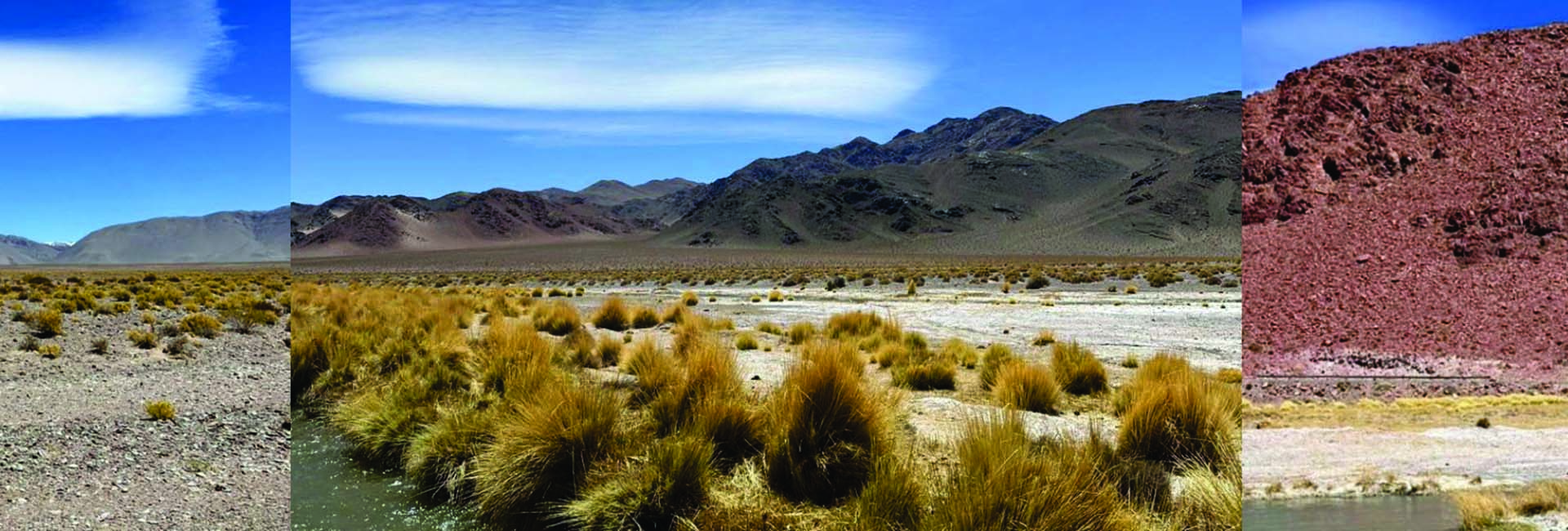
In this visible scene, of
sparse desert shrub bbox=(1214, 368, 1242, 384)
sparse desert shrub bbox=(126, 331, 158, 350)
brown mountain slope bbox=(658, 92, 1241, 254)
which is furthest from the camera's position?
brown mountain slope bbox=(658, 92, 1241, 254)

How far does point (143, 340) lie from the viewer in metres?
14.2

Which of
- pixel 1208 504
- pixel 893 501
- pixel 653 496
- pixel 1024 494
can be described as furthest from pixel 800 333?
pixel 1024 494

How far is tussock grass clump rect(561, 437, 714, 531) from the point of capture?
446 centimetres

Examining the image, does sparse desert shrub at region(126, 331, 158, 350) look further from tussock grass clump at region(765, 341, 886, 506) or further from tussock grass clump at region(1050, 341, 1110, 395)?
tussock grass clump at region(1050, 341, 1110, 395)

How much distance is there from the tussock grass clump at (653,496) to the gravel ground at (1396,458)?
11.8 meters

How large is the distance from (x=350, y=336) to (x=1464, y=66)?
2229cm

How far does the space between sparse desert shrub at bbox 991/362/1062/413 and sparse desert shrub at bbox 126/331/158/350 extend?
12.9 m

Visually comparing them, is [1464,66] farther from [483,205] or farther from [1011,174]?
[483,205]

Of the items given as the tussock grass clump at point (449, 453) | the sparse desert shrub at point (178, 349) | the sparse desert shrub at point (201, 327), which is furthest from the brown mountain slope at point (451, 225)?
the tussock grass clump at point (449, 453)

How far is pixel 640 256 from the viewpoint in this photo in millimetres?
82750

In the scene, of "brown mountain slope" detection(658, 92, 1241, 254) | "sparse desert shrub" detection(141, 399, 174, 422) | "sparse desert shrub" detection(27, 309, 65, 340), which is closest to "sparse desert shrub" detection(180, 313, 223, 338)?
"sparse desert shrub" detection(27, 309, 65, 340)

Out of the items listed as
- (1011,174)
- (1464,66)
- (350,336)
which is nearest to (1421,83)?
(1464,66)

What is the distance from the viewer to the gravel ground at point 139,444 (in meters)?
5.97

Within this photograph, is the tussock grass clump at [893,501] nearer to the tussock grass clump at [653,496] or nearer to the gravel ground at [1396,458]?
the tussock grass clump at [653,496]
